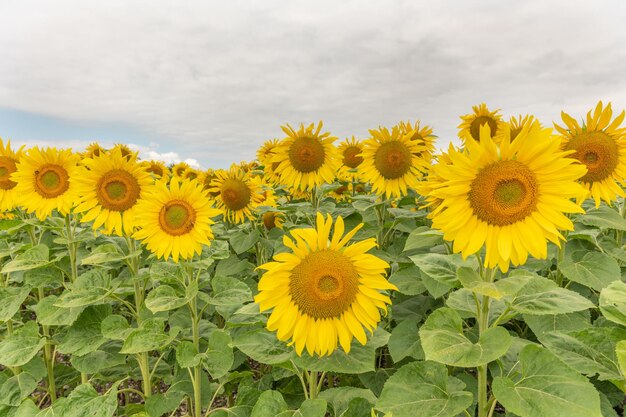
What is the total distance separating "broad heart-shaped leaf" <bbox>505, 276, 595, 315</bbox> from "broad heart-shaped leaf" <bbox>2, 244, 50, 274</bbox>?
3.53 m

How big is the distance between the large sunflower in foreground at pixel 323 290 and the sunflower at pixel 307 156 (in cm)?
296

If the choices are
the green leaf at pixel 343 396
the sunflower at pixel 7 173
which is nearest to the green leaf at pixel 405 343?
the green leaf at pixel 343 396

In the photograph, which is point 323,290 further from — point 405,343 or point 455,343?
point 405,343

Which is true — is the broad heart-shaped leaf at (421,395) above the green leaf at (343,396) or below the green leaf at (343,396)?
above

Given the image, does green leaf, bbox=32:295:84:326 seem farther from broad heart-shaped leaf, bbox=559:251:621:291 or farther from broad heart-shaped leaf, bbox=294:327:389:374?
broad heart-shaped leaf, bbox=559:251:621:291

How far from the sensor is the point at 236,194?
15.9 feet

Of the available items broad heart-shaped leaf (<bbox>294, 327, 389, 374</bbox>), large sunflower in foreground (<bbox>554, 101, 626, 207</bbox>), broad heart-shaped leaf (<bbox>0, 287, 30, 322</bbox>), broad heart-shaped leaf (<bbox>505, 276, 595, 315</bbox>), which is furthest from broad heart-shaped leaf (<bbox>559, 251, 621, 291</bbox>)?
broad heart-shaped leaf (<bbox>0, 287, 30, 322</bbox>)

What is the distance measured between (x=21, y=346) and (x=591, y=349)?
394 cm

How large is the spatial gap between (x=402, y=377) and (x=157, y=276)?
5.83 ft

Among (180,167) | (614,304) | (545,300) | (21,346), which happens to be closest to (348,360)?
(545,300)

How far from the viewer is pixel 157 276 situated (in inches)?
121

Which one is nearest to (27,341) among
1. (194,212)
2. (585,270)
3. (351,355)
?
(194,212)

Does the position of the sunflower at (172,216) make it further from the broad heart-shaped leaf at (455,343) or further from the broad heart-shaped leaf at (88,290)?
the broad heart-shaped leaf at (455,343)

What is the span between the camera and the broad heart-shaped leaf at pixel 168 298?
2.73 meters
